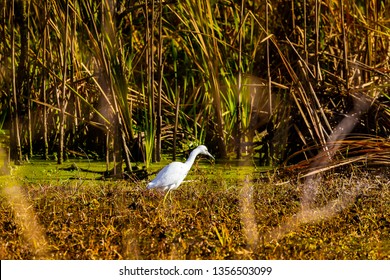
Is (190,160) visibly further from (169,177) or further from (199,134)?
(199,134)

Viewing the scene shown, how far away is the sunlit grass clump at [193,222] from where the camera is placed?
12.0ft

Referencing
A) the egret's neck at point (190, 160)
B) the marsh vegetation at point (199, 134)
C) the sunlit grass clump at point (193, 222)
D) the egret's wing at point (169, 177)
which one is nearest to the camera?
the sunlit grass clump at point (193, 222)

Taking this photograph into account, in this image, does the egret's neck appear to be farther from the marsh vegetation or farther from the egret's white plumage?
the marsh vegetation

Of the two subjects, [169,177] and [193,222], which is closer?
[193,222]

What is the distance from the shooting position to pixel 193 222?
3971 mm

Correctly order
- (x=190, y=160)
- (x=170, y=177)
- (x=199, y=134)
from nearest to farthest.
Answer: (x=170, y=177) → (x=190, y=160) → (x=199, y=134)

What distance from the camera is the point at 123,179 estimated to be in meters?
4.89

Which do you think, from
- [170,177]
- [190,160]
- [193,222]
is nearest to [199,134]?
[190,160]

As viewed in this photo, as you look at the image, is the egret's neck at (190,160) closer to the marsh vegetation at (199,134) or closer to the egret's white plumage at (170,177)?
the egret's white plumage at (170,177)

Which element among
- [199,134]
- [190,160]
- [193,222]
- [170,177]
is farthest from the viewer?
[199,134]

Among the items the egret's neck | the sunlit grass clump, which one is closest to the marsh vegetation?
the sunlit grass clump

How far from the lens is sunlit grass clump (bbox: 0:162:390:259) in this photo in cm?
365

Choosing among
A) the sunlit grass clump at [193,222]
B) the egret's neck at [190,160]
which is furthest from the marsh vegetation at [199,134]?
the egret's neck at [190,160]
